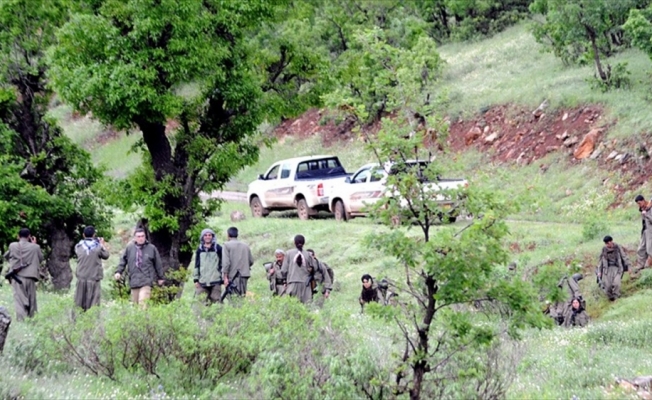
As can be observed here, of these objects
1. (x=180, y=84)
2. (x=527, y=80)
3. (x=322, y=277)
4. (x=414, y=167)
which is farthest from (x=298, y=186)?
(x=414, y=167)

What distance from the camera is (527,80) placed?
36156 mm

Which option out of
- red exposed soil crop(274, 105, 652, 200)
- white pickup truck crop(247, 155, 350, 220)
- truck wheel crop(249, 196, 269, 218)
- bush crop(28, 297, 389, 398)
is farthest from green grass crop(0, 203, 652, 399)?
truck wheel crop(249, 196, 269, 218)

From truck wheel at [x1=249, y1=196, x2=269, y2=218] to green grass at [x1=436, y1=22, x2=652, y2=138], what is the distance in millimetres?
7239

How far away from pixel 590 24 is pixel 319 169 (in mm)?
9208

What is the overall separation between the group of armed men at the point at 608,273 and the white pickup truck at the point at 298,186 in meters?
11.2

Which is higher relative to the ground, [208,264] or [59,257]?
[59,257]

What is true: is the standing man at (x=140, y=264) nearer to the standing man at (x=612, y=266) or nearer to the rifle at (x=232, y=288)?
the rifle at (x=232, y=288)

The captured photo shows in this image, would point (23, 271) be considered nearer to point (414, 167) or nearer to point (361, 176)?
point (414, 167)

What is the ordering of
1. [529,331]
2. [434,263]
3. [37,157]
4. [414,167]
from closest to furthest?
[434,263] → [414,167] → [529,331] → [37,157]

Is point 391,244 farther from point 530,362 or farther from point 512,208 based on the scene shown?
point 530,362

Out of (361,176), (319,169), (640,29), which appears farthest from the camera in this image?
(319,169)

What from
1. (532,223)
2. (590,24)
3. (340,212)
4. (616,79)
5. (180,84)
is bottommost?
(532,223)

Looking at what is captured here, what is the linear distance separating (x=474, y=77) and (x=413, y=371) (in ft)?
109

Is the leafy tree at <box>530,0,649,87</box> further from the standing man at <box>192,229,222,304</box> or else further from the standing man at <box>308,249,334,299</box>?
the standing man at <box>192,229,222,304</box>
